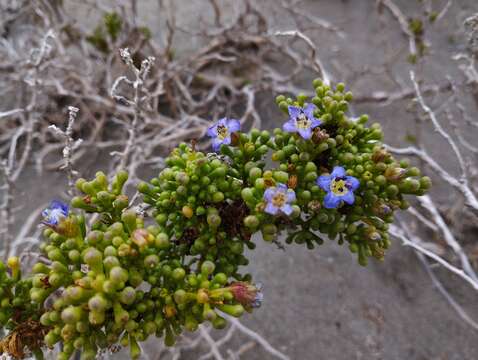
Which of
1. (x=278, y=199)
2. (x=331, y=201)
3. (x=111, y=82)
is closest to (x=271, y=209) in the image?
(x=278, y=199)

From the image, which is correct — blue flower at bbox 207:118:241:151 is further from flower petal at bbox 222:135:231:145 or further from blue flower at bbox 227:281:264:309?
blue flower at bbox 227:281:264:309

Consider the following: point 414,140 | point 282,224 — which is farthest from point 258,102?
point 282,224

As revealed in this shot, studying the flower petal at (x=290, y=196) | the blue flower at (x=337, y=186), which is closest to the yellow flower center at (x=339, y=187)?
the blue flower at (x=337, y=186)

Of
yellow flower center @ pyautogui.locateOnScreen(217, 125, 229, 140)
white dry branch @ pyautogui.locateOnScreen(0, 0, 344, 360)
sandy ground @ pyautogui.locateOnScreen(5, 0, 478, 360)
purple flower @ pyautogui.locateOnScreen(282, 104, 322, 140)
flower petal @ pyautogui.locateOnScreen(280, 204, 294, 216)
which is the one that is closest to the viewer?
flower petal @ pyautogui.locateOnScreen(280, 204, 294, 216)

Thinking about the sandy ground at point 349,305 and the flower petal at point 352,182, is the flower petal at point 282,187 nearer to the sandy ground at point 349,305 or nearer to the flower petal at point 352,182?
the flower petal at point 352,182

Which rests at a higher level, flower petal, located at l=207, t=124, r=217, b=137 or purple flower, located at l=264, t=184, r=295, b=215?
flower petal, located at l=207, t=124, r=217, b=137

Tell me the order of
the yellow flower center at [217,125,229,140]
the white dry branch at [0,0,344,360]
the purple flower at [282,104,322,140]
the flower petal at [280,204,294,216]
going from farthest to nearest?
the white dry branch at [0,0,344,360] < the yellow flower center at [217,125,229,140] < the purple flower at [282,104,322,140] < the flower petal at [280,204,294,216]

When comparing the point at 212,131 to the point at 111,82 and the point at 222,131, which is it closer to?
the point at 222,131

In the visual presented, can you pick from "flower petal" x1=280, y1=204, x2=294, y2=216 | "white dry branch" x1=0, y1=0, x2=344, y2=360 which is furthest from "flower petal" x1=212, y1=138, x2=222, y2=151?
"white dry branch" x1=0, y1=0, x2=344, y2=360

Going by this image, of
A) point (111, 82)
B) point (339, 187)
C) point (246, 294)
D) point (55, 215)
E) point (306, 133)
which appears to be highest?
point (111, 82)
